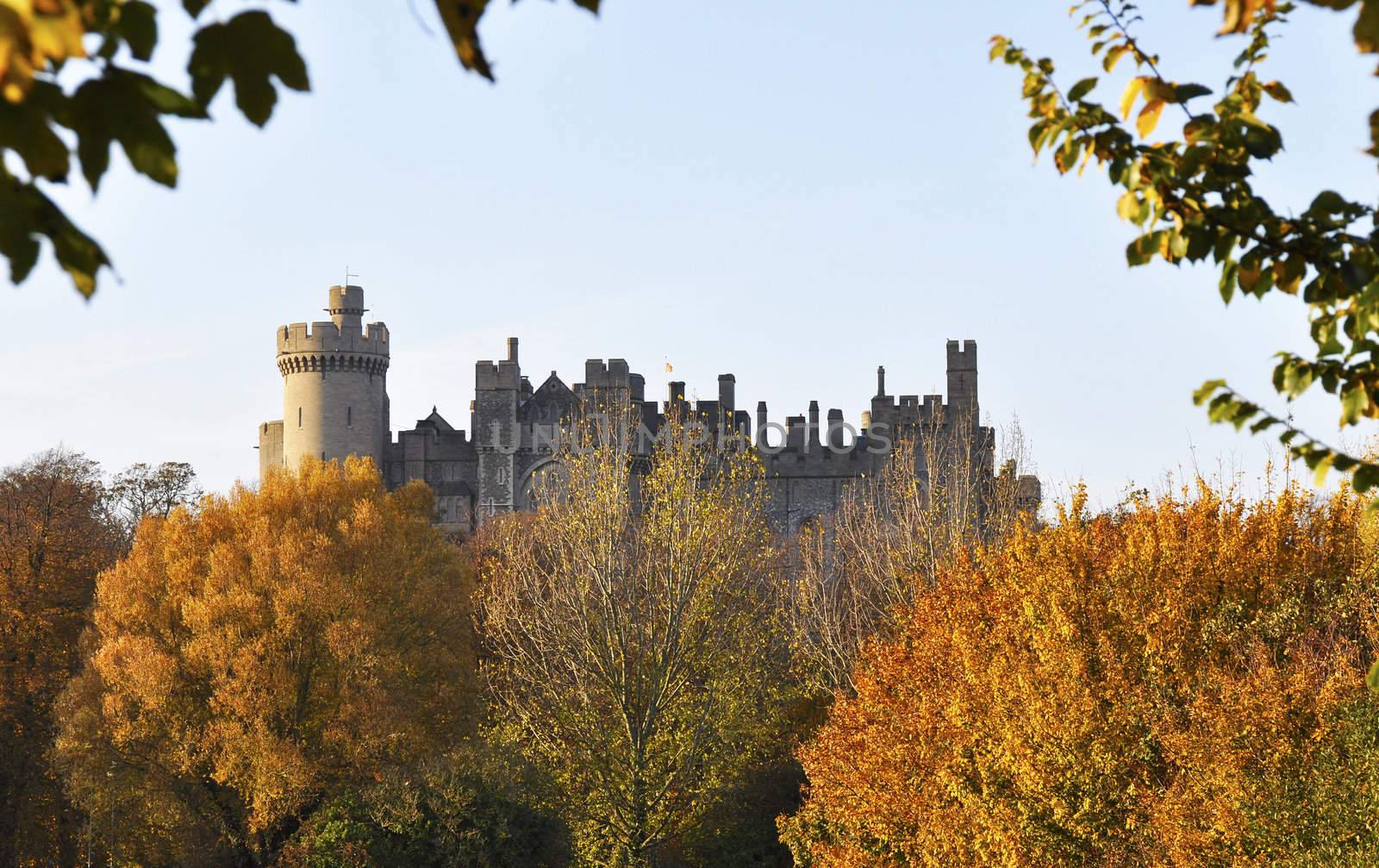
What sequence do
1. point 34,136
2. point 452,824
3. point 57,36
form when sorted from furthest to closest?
point 452,824 → point 34,136 → point 57,36

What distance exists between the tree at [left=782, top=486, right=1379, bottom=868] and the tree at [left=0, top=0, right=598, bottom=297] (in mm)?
15485

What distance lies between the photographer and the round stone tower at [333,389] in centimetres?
6194

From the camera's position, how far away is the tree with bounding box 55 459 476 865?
1237 inches

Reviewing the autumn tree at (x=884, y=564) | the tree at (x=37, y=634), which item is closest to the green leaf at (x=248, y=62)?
the autumn tree at (x=884, y=564)

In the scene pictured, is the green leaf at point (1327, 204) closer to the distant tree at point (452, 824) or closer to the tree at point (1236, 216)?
the tree at point (1236, 216)

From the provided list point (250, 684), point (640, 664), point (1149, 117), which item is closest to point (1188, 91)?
point (1149, 117)

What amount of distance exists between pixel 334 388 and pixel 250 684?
103 ft

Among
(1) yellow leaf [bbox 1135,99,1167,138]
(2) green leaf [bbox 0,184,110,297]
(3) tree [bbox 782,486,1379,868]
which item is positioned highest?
(1) yellow leaf [bbox 1135,99,1167,138]

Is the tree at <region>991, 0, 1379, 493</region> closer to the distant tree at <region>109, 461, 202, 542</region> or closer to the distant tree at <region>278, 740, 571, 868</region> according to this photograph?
the distant tree at <region>278, 740, 571, 868</region>

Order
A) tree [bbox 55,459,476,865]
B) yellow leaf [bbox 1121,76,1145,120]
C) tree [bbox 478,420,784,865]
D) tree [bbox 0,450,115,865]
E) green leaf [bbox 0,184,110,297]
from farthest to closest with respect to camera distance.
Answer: tree [bbox 0,450,115,865] < tree [bbox 55,459,476,865] < tree [bbox 478,420,784,865] < yellow leaf [bbox 1121,76,1145,120] < green leaf [bbox 0,184,110,297]

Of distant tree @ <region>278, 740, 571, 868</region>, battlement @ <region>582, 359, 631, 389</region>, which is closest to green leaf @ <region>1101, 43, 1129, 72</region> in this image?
distant tree @ <region>278, 740, 571, 868</region>

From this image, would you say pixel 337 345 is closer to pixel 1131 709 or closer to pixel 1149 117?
pixel 1131 709

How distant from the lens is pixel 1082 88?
180 inches

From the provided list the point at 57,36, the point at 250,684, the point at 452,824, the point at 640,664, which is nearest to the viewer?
the point at 57,36
